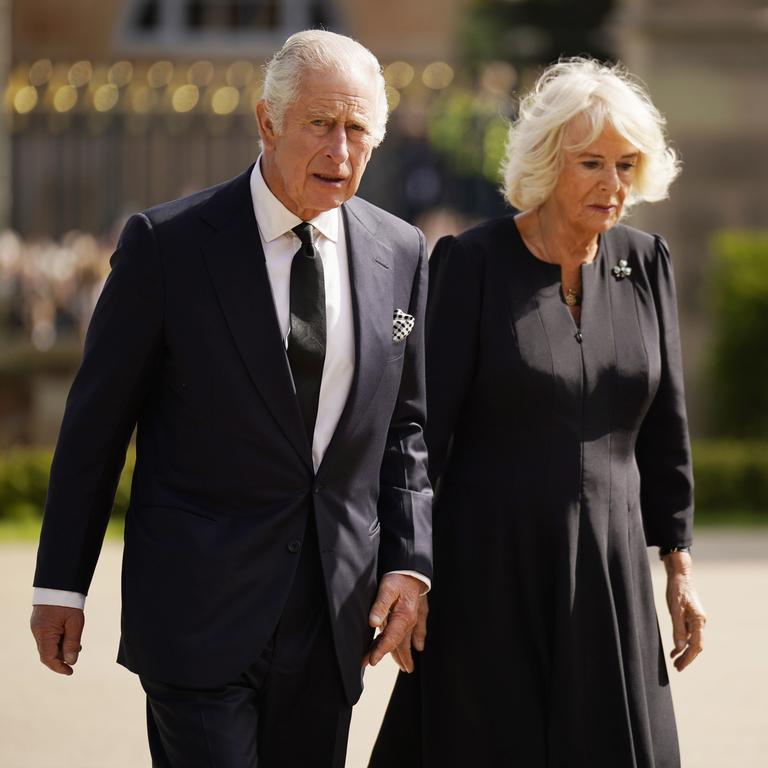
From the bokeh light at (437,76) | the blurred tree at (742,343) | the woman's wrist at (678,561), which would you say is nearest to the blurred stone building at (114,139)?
the bokeh light at (437,76)

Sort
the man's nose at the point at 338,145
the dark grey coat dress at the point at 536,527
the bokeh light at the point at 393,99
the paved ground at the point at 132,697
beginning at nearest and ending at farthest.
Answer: the man's nose at the point at 338,145
the dark grey coat dress at the point at 536,527
the paved ground at the point at 132,697
the bokeh light at the point at 393,99

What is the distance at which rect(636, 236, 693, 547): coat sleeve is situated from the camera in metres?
4.18

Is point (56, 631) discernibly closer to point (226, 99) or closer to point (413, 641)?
point (413, 641)

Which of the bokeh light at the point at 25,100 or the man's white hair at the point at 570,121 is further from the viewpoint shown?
the bokeh light at the point at 25,100

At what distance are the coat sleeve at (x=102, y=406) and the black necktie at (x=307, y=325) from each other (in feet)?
0.84

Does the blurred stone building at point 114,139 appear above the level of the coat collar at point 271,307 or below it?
below

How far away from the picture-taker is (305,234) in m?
3.38

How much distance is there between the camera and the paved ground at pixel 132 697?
5543 mm

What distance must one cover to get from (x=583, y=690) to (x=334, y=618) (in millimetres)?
847

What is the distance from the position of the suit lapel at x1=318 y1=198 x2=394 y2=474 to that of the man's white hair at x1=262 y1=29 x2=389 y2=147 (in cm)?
25

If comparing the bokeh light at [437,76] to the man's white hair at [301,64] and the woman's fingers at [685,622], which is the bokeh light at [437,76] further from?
the man's white hair at [301,64]

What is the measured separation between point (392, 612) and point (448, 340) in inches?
29.8

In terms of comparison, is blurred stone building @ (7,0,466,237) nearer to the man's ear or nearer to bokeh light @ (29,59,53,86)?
bokeh light @ (29,59,53,86)

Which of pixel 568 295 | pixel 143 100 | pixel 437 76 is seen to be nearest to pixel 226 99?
pixel 143 100
